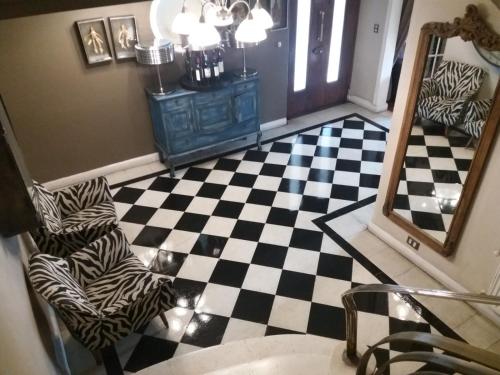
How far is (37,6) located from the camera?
0.94 metres

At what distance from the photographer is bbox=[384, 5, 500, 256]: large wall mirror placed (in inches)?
96.3

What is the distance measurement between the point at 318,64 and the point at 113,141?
3160 mm

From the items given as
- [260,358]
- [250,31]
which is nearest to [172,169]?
[250,31]

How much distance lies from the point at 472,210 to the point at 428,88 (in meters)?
0.97

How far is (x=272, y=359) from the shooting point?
245 cm

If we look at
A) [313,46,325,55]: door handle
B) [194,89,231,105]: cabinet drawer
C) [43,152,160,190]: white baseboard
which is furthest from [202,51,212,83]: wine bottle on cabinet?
[313,46,325,55]: door handle

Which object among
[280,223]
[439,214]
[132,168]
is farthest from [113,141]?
[439,214]

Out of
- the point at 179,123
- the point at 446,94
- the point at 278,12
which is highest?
the point at 278,12

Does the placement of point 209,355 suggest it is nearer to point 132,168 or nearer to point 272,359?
point 272,359

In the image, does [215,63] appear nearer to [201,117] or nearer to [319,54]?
[201,117]

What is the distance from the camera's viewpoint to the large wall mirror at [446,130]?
2.45 metres

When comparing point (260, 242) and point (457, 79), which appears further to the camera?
point (260, 242)

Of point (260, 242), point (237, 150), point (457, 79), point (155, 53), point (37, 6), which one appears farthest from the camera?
point (237, 150)

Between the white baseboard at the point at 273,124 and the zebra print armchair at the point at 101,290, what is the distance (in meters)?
3.12
